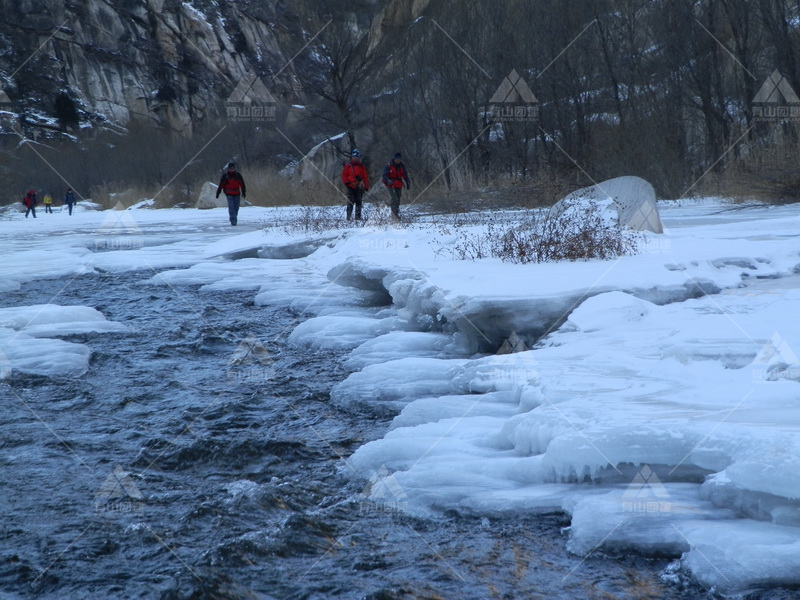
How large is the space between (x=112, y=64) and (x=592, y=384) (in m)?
81.1

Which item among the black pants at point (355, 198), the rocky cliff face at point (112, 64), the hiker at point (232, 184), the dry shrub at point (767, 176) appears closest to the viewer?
the dry shrub at point (767, 176)

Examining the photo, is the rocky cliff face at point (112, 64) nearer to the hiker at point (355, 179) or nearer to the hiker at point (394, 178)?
the hiker at point (355, 179)

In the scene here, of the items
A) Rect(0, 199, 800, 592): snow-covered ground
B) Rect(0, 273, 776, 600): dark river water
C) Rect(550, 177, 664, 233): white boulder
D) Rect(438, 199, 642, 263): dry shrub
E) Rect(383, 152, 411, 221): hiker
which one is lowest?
Rect(0, 273, 776, 600): dark river water

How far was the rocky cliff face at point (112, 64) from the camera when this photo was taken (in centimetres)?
7481

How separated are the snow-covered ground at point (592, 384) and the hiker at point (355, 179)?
19.9 feet

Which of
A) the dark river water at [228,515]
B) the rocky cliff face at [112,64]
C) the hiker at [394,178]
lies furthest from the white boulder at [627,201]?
the rocky cliff face at [112,64]

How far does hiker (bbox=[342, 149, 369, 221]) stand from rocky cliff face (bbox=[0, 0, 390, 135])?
61.3m

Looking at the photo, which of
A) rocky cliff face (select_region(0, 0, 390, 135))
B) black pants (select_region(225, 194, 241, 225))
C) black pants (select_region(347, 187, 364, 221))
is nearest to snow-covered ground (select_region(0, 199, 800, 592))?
black pants (select_region(347, 187, 364, 221))

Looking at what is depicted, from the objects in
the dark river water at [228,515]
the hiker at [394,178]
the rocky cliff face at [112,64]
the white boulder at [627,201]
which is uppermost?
the rocky cliff face at [112,64]

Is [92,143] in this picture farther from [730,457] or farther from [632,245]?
[730,457]

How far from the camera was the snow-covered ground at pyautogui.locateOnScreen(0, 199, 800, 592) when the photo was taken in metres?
2.91

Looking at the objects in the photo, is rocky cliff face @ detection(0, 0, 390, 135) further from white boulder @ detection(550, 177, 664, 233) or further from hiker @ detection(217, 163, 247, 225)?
white boulder @ detection(550, 177, 664, 233)

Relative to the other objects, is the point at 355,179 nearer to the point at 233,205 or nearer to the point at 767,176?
the point at 233,205

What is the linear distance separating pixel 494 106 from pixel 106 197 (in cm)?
3025
